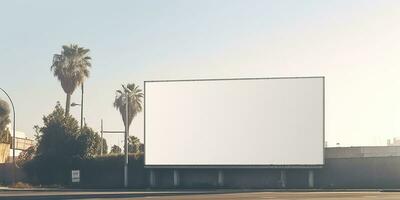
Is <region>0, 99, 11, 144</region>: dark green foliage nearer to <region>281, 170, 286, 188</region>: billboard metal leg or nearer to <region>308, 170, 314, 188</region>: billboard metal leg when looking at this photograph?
<region>281, 170, 286, 188</region>: billboard metal leg

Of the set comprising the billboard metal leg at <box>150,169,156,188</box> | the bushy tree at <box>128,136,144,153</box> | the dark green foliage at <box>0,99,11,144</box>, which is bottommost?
the billboard metal leg at <box>150,169,156,188</box>

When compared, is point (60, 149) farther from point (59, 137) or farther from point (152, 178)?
point (152, 178)

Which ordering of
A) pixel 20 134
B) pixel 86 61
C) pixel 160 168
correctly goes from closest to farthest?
pixel 160 168
pixel 86 61
pixel 20 134

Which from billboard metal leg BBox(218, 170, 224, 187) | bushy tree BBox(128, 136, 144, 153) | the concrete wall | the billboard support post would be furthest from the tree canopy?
bushy tree BBox(128, 136, 144, 153)

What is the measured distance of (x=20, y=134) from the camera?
122m

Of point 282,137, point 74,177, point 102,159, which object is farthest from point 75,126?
point 282,137

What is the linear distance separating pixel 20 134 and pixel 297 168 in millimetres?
77892

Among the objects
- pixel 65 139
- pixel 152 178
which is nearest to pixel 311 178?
pixel 152 178

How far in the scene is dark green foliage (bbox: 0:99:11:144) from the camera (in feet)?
299

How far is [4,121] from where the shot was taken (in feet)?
328

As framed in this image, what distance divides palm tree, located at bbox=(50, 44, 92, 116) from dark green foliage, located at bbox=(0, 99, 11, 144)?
13.0 m

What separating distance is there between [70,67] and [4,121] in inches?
822

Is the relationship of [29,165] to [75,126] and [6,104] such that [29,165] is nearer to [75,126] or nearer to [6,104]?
[75,126]

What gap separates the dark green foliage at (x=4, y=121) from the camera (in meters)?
91.1
